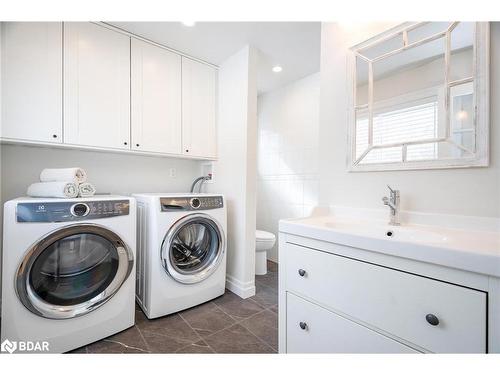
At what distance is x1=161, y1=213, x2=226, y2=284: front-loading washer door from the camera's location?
5.66ft

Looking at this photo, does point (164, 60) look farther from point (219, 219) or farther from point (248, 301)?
point (248, 301)

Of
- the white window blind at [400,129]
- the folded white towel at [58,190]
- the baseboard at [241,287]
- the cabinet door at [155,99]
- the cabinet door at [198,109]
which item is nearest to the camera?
the white window blind at [400,129]

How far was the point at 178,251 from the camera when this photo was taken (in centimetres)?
187

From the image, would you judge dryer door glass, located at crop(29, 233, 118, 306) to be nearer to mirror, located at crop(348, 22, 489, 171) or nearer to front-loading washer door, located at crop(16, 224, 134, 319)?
front-loading washer door, located at crop(16, 224, 134, 319)

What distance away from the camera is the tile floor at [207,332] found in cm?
142

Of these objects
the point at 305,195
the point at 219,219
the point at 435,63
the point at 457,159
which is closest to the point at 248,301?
the point at 219,219

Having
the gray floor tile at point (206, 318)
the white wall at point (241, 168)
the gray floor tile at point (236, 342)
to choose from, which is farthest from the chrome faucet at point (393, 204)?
the gray floor tile at point (206, 318)

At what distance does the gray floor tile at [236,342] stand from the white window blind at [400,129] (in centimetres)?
132

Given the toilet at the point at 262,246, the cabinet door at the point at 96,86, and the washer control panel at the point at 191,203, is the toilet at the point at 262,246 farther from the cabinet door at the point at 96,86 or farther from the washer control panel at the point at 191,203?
the cabinet door at the point at 96,86

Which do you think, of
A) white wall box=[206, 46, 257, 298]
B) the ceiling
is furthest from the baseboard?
the ceiling

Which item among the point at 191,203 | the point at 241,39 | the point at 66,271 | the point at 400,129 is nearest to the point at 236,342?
the point at 191,203

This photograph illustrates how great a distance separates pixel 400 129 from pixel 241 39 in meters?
1.59

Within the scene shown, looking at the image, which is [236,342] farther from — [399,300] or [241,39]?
[241,39]

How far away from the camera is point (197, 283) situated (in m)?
1.91
